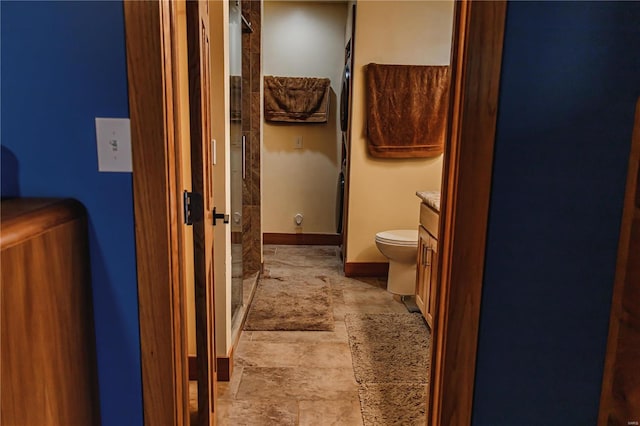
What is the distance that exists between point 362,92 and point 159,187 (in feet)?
9.67

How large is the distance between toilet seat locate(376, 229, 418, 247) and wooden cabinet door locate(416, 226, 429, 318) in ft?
0.62

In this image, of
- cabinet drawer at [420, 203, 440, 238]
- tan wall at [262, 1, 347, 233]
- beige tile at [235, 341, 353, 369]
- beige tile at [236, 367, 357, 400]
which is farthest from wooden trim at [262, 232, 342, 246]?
beige tile at [236, 367, 357, 400]

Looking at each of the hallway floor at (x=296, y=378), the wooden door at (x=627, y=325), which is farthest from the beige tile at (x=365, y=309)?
the wooden door at (x=627, y=325)

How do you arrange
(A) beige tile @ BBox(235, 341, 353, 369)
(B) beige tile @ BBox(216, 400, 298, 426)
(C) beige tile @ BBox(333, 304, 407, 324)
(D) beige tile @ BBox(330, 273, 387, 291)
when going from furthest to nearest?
(D) beige tile @ BBox(330, 273, 387, 291), (C) beige tile @ BBox(333, 304, 407, 324), (A) beige tile @ BBox(235, 341, 353, 369), (B) beige tile @ BBox(216, 400, 298, 426)

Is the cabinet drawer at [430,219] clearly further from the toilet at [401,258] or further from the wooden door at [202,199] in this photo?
the wooden door at [202,199]

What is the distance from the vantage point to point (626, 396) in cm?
128

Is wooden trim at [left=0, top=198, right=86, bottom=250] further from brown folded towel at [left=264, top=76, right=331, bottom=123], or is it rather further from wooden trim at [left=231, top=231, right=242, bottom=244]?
brown folded towel at [left=264, top=76, right=331, bottom=123]

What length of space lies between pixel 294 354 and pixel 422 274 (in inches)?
38.9

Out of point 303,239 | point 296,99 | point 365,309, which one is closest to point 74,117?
point 365,309

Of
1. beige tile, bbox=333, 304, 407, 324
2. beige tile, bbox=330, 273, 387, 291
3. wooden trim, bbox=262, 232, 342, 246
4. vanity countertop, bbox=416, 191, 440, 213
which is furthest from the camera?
wooden trim, bbox=262, 232, 342, 246

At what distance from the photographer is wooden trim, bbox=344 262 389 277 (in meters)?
4.12

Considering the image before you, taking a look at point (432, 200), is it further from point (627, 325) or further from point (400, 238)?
point (627, 325)

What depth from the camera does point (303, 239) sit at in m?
5.24

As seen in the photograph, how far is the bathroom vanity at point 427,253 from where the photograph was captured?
2.81 m
